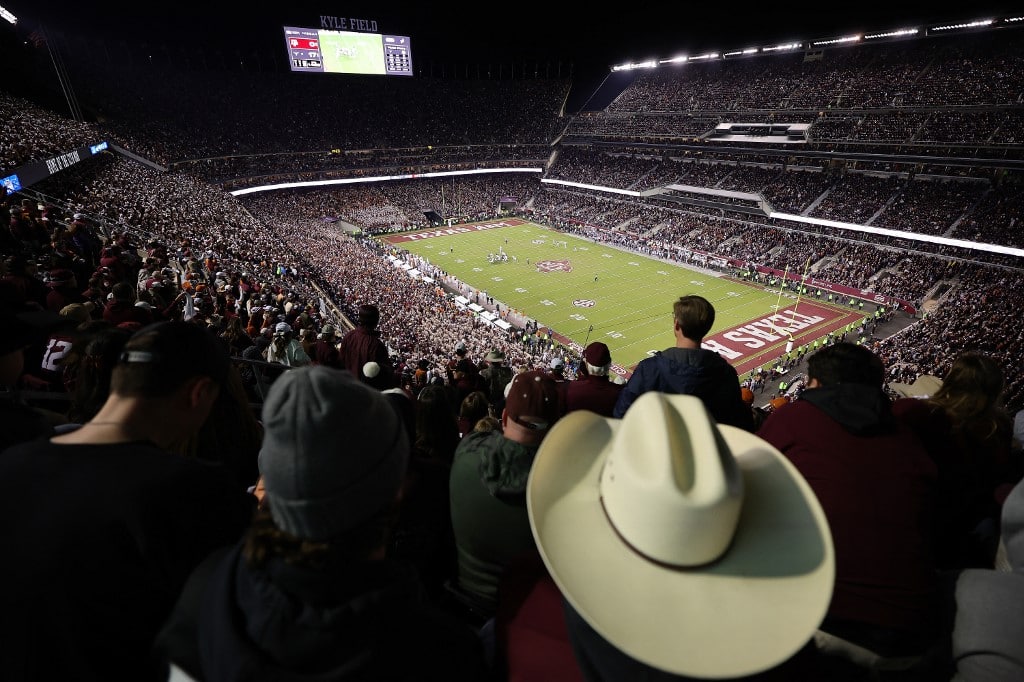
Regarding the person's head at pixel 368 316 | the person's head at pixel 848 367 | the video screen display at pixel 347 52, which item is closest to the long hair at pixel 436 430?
the person's head at pixel 848 367

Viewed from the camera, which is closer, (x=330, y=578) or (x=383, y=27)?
(x=330, y=578)

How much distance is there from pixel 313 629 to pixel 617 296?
34.5m

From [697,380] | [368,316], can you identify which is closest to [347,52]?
[368,316]

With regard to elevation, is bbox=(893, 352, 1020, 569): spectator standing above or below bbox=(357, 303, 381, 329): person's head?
above

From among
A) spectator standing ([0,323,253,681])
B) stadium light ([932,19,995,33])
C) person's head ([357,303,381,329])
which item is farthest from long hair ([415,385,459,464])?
stadium light ([932,19,995,33])

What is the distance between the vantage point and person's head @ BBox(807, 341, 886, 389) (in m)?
2.90

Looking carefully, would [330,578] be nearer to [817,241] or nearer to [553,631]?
[553,631]

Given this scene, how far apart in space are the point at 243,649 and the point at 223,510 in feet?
3.28

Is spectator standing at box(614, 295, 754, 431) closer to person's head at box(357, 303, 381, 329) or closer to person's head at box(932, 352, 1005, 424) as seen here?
person's head at box(932, 352, 1005, 424)

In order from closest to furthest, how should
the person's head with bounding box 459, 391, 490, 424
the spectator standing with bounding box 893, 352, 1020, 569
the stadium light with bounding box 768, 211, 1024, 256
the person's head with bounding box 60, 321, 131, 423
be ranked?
the spectator standing with bounding box 893, 352, 1020, 569 < the person's head with bounding box 60, 321, 131, 423 < the person's head with bounding box 459, 391, 490, 424 < the stadium light with bounding box 768, 211, 1024, 256

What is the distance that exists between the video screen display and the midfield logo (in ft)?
166

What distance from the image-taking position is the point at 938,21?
1844 inches

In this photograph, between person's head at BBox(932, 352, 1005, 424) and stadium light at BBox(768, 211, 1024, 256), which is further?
stadium light at BBox(768, 211, 1024, 256)

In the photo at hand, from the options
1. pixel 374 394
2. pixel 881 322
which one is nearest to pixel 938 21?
pixel 881 322
